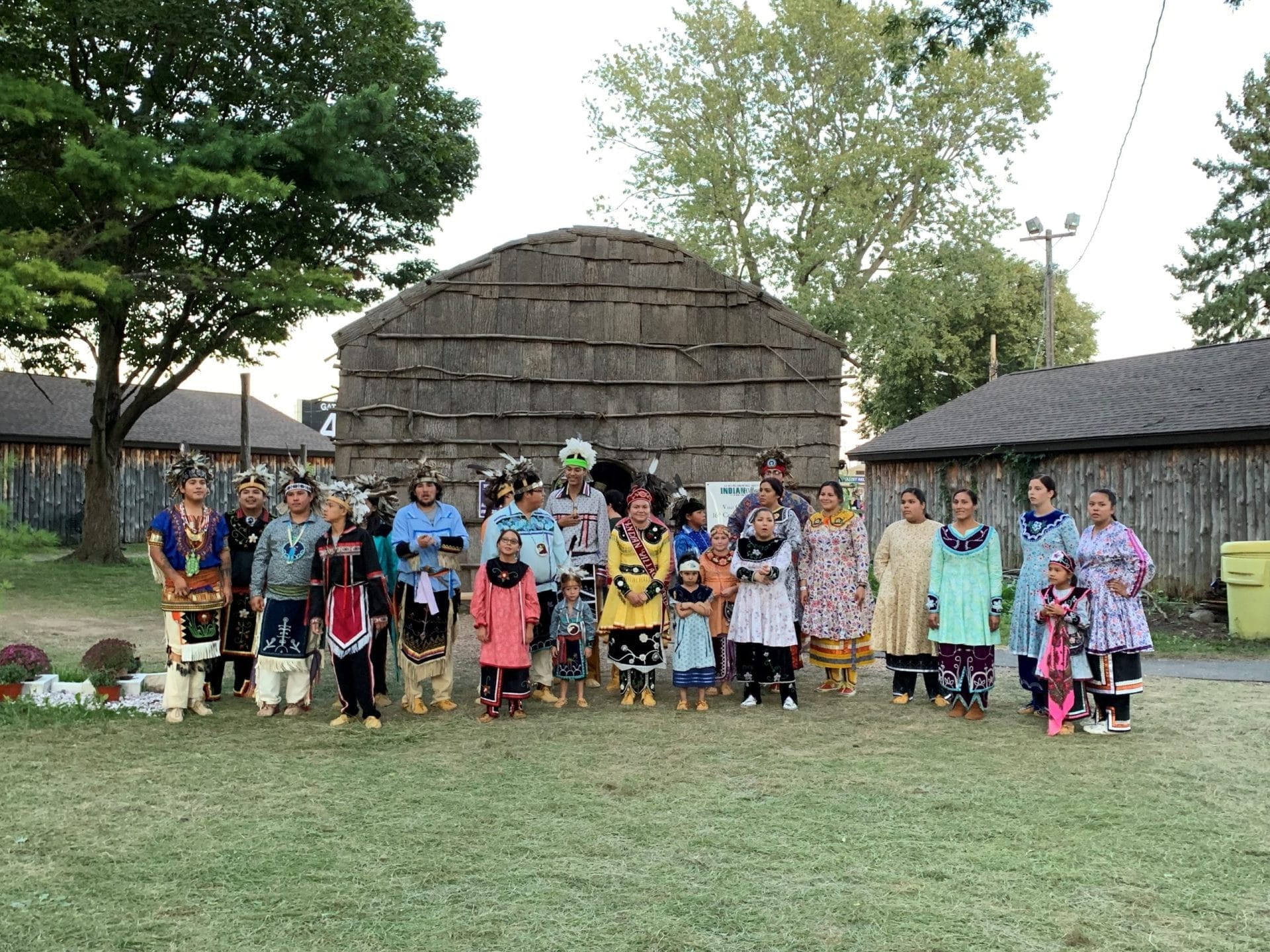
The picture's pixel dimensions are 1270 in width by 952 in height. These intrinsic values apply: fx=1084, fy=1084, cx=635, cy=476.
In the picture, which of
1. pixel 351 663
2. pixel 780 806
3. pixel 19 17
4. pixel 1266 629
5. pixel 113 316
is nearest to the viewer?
pixel 780 806

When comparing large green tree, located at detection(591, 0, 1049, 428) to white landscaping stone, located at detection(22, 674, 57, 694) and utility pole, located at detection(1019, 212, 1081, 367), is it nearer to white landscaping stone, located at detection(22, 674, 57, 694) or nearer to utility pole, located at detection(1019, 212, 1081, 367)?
utility pole, located at detection(1019, 212, 1081, 367)

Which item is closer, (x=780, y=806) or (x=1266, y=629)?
(x=780, y=806)

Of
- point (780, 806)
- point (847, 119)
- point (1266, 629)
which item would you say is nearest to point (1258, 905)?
point (780, 806)

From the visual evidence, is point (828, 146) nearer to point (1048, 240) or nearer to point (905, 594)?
point (1048, 240)

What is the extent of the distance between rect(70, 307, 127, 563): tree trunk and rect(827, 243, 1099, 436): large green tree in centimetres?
1797

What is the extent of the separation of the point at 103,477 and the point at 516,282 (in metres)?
11.9

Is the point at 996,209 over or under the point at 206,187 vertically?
over

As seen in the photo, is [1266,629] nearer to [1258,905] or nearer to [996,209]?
[1258,905]

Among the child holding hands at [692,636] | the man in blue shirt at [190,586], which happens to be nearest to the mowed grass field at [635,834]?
the man in blue shirt at [190,586]

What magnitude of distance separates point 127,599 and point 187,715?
8945 mm

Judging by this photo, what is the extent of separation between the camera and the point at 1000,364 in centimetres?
3531

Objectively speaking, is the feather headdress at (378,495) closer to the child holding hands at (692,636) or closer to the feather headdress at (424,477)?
the feather headdress at (424,477)

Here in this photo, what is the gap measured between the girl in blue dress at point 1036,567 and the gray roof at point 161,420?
22.7 metres

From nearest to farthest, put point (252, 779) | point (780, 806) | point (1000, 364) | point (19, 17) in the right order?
point (780, 806) → point (252, 779) → point (19, 17) → point (1000, 364)
